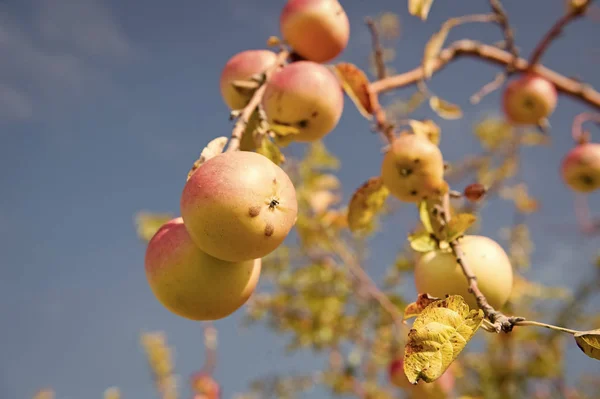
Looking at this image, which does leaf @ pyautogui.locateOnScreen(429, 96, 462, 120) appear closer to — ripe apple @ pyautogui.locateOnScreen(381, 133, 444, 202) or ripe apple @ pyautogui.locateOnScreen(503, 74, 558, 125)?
ripe apple @ pyautogui.locateOnScreen(381, 133, 444, 202)

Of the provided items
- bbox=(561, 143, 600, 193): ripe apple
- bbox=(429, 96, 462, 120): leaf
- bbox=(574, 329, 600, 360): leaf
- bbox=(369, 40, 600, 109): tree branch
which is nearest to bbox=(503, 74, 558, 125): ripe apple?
bbox=(369, 40, 600, 109): tree branch

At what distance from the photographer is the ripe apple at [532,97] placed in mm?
1967

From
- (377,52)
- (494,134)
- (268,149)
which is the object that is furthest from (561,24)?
(494,134)

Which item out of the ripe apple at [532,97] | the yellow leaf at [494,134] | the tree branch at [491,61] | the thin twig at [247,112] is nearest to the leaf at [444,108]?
the tree branch at [491,61]

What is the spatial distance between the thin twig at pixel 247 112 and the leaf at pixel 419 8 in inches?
11.2

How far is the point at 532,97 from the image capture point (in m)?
1.98

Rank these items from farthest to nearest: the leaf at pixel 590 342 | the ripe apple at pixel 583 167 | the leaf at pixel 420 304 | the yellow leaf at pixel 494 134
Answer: the yellow leaf at pixel 494 134 < the ripe apple at pixel 583 167 < the leaf at pixel 420 304 < the leaf at pixel 590 342

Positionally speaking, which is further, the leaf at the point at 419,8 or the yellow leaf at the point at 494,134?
the yellow leaf at the point at 494,134

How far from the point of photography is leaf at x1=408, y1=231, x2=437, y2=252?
2.91ft

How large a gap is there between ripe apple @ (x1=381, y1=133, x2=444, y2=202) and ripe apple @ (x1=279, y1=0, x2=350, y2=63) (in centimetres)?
28

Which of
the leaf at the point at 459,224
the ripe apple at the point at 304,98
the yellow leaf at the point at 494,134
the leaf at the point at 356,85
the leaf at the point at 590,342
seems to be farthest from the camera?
the yellow leaf at the point at 494,134

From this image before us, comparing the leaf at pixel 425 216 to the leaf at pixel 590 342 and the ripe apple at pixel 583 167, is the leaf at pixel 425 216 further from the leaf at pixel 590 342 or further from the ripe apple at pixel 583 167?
the ripe apple at pixel 583 167

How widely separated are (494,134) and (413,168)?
2.94m

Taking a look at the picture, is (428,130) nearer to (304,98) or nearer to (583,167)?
(304,98)
